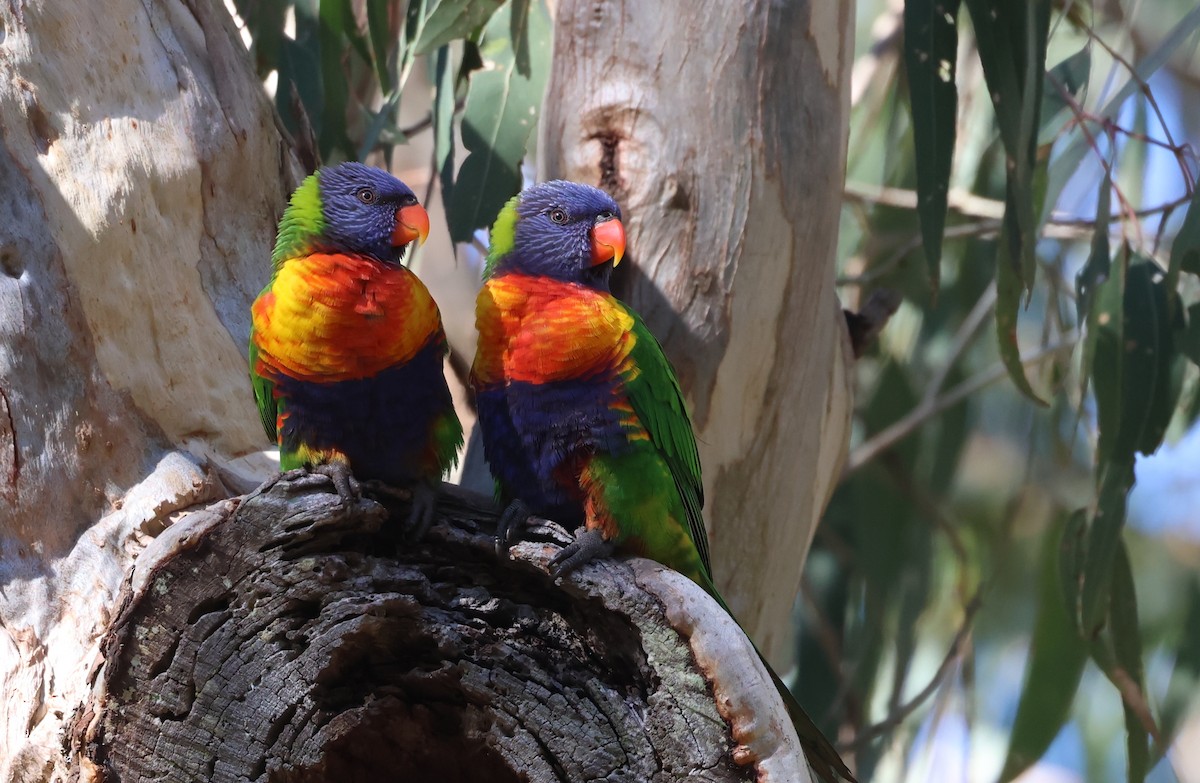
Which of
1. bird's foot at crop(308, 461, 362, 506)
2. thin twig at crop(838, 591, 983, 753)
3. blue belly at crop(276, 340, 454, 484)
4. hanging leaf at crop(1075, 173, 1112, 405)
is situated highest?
hanging leaf at crop(1075, 173, 1112, 405)

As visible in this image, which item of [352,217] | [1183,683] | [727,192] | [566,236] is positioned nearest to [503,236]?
[566,236]

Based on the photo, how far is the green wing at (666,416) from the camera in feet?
6.64

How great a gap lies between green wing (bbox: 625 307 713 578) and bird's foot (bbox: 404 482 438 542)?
0.39m

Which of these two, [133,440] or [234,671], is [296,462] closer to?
[133,440]

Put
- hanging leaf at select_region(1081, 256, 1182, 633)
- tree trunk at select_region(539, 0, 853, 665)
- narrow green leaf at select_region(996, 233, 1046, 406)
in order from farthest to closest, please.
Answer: hanging leaf at select_region(1081, 256, 1182, 633) → narrow green leaf at select_region(996, 233, 1046, 406) → tree trunk at select_region(539, 0, 853, 665)

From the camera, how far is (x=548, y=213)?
87.8 inches

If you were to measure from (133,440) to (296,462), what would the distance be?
27 cm

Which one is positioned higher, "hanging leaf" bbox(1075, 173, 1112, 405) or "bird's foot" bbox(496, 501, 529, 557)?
"hanging leaf" bbox(1075, 173, 1112, 405)

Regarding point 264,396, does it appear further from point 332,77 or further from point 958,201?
point 958,201

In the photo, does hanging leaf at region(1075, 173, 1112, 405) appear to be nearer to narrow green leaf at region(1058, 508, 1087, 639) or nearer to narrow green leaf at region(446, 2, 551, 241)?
narrow green leaf at region(1058, 508, 1087, 639)

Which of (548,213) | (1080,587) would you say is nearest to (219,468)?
(548,213)

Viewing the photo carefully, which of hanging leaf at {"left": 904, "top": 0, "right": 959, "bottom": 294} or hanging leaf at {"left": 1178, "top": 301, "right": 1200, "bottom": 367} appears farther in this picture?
hanging leaf at {"left": 1178, "top": 301, "right": 1200, "bottom": 367}

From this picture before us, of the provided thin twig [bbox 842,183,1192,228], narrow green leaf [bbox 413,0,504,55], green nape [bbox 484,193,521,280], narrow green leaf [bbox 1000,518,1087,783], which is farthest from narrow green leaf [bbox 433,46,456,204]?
narrow green leaf [bbox 1000,518,1087,783]

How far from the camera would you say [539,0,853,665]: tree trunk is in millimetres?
2293
